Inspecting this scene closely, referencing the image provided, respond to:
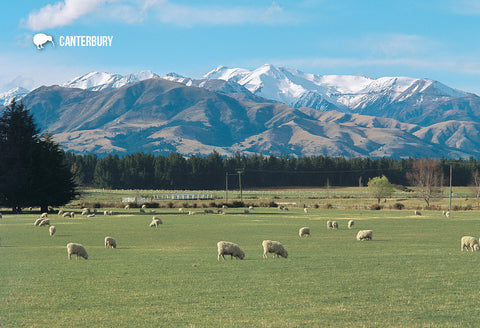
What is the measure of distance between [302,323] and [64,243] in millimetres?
25521

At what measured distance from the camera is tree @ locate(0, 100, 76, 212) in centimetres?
7306

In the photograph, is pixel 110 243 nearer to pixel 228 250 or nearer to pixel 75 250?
pixel 75 250

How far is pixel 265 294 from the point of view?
17344 mm

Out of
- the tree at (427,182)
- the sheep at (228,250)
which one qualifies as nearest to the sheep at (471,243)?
the sheep at (228,250)

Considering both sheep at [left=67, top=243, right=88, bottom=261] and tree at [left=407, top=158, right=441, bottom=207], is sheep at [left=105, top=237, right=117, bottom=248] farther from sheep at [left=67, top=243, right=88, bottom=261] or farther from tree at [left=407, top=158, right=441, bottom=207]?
tree at [left=407, top=158, right=441, bottom=207]

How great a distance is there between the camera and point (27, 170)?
75.7m

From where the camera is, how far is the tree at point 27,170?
240 ft

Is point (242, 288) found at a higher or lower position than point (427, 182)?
lower

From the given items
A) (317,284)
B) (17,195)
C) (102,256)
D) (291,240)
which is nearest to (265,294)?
(317,284)

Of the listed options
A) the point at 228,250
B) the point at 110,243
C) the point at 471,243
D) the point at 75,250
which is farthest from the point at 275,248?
the point at 110,243

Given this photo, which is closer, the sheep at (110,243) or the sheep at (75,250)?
the sheep at (75,250)

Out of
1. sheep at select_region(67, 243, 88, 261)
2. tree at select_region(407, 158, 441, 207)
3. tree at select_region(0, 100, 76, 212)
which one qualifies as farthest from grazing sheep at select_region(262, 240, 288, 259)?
tree at select_region(407, 158, 441, 207)

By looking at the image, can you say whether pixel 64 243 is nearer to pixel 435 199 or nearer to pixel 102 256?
pixel 102 256

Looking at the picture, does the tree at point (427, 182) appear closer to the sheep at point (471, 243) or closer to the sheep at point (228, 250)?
the sheep at point (471, 243)
